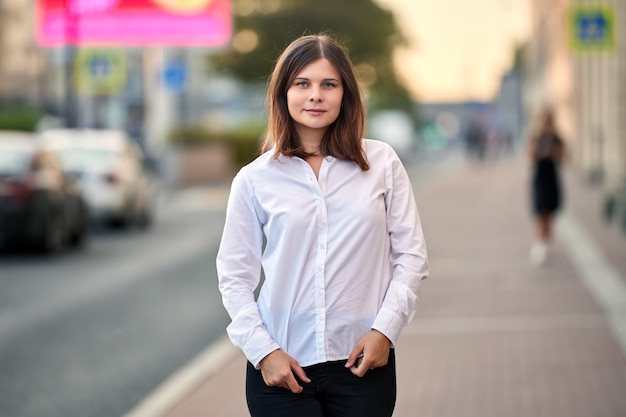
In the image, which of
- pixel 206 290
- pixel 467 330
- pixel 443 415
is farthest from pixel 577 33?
pixel 443 415

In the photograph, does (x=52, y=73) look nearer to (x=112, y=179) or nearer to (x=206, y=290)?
(x=112, y=179)

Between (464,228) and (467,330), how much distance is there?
36.0 ft

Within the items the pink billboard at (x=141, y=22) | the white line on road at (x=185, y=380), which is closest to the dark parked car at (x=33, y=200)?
the white line on road at (x=185, y=380)

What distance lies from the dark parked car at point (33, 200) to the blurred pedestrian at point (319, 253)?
13054mm

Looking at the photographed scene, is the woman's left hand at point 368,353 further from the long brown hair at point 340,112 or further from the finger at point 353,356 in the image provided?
the long brown hair at point 340,112

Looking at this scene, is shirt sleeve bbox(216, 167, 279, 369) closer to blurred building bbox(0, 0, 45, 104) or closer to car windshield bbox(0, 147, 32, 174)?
car windshield bbox(0, 147, 32, 174)

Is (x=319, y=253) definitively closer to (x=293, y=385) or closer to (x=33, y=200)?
(x=293, y=385)

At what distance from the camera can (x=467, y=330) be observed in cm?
927

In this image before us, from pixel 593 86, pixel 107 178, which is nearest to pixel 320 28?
pixel 593 86

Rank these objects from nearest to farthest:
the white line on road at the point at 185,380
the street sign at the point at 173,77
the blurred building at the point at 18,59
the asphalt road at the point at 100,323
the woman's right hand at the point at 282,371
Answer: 1. the woman's right hand at the point at 282,371
2. the white line on road at the point at 185,380
3. the asphalt road at the point at 100,323
4. the street sign at the point at 173,77
5. the blurred building at the point at 18,59

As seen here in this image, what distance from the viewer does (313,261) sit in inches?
129

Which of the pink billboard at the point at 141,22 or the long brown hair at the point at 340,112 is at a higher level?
the pink billboard at the point at 141,22

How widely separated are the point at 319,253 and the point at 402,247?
10.3 inches

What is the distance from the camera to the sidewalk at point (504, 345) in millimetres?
6648
